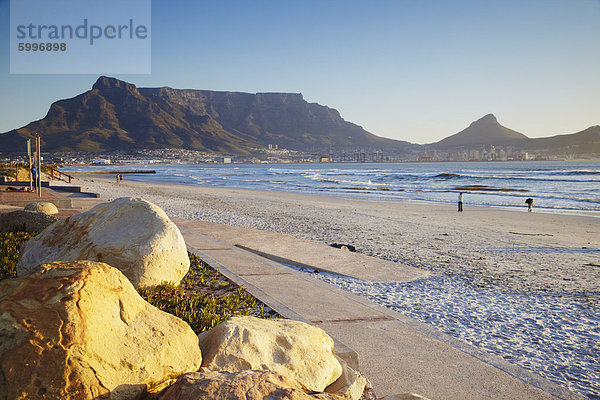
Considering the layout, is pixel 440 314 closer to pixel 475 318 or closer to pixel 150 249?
pixel 475 318

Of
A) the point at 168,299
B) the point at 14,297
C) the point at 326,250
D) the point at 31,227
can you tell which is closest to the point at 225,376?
the point at 14,297

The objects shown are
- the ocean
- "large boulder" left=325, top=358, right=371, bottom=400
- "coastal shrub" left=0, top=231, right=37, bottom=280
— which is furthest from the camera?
the ocean

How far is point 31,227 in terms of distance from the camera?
9.37 metres

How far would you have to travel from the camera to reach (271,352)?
3246mm

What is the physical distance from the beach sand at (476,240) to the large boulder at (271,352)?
5.35m

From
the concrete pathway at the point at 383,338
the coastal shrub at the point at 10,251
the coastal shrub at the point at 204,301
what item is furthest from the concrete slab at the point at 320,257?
the coastal shrub at the point at 10,251

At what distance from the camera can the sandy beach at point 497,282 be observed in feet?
16.2

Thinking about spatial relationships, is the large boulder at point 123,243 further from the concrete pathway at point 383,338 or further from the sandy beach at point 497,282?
the sandy beach at point 497,282

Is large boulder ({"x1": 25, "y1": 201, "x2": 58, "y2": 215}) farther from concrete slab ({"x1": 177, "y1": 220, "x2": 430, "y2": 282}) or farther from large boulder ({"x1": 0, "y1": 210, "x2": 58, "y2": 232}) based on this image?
concrete slab ({"x1": 177, "y1": 220, "x2": 430, "y2": 282})

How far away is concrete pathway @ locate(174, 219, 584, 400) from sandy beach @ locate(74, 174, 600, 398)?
476 millimetres

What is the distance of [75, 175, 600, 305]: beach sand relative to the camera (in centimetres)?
845

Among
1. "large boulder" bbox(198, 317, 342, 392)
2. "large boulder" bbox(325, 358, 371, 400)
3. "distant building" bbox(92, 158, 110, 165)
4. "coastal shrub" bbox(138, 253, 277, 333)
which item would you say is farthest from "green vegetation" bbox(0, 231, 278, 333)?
"distant building" bbox(92, 158, 110, 165)

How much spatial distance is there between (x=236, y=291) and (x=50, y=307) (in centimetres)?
359

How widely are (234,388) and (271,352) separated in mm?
1068
